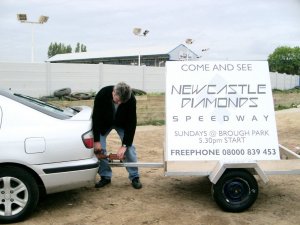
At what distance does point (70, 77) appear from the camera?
67.4 feet

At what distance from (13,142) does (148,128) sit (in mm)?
8081

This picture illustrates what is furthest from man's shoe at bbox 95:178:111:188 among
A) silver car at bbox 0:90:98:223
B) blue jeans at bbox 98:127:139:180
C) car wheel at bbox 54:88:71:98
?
car wheel at bbox 54:88:71:98

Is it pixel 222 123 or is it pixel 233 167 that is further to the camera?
pixel 222 123

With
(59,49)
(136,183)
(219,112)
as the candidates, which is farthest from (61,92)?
(59,49)

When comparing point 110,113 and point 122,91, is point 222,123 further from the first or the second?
point 110,113

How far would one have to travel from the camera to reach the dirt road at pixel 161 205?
15.9 ft

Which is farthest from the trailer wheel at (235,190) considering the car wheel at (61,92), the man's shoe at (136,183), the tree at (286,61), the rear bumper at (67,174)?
the tree at (286,61)

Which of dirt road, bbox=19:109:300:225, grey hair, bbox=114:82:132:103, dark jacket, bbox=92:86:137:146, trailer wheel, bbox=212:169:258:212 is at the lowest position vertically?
dirt road, bbox=19:109:300:225

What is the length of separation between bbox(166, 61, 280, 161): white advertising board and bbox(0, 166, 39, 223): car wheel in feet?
5.54

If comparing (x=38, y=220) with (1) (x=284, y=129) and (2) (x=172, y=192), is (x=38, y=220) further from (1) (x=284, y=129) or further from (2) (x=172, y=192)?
(1) (x=284, y=129)

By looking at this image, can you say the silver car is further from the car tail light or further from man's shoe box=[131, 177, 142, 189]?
man's shoe box=[131, 177, 142, 189]

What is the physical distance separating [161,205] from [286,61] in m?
87.0

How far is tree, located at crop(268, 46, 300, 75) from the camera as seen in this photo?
280ft

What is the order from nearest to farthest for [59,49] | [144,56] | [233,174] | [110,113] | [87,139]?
1. [87,139]
2. [233,174]
3. [110,113]
4. [144,56]
5. [59,49]
